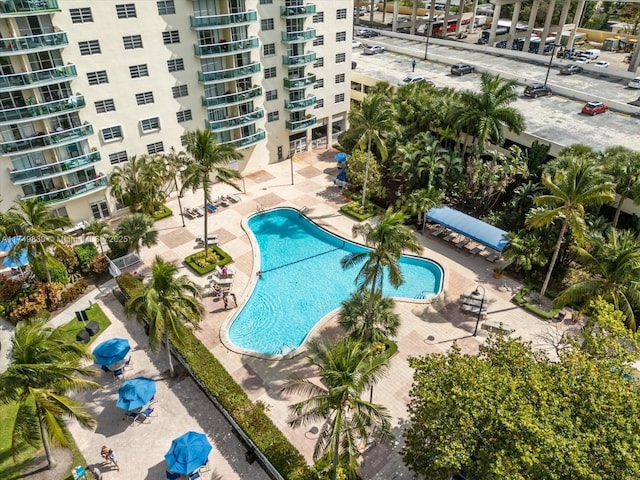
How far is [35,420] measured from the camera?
73.4 feet

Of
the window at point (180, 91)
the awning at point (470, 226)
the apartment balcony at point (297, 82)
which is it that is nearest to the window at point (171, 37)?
the window at point (180, 91)

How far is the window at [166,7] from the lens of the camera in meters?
42.6

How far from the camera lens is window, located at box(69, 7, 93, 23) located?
3844 centimetres

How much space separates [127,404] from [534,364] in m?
A: 22.9

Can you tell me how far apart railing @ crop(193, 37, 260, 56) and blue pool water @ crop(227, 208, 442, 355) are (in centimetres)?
1733

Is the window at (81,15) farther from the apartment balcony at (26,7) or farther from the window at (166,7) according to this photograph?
the window at (166,7)

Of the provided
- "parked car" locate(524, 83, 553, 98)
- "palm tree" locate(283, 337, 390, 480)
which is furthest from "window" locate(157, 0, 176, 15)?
"parked car" locate(524, 83, 553, 98)

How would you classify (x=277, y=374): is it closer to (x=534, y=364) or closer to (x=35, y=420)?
(x=35, y=420)

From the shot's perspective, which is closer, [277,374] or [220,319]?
[277,374]

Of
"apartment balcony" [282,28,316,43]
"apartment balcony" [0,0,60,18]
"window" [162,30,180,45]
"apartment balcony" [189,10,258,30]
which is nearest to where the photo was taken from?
"apartment balcony" [0,0,60,18]

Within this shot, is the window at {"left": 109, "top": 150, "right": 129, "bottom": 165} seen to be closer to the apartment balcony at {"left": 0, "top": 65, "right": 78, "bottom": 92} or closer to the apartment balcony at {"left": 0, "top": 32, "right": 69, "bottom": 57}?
the apartment balcony at {"left": 0, "top": 65, "right": 78, "bottom": 92}

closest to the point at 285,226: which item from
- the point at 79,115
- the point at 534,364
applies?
the point at 79,115

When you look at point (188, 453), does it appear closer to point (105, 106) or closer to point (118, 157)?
point (118, 157)

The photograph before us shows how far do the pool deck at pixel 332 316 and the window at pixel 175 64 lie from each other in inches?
540
